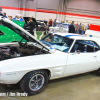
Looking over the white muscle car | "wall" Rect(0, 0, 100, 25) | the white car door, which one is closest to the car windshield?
the white muscle car

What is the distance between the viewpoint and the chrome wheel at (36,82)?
2.75 metres

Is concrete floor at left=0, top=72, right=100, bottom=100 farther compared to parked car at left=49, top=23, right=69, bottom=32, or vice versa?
parked car at left=49, top=23, right=69, bottom=32

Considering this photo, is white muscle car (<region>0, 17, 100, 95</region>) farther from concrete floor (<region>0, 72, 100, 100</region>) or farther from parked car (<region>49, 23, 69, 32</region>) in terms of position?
parked car (<region>49, 23, 69, 32</region>)

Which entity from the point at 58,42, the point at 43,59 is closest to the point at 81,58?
the point at 58,42

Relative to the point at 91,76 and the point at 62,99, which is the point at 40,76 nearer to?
the point at 62,99

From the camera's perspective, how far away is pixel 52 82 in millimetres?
3590

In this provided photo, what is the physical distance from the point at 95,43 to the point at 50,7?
18139 millimetres

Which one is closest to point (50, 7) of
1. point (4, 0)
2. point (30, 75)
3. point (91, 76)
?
point (4, 0)

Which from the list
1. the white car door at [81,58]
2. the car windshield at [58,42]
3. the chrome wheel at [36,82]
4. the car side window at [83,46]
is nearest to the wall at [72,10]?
the car windshield at [58,42]

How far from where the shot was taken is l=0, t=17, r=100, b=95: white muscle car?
249cm

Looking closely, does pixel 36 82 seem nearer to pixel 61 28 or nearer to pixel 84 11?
pixel 61 28

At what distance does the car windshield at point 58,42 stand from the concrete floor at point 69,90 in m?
1.02

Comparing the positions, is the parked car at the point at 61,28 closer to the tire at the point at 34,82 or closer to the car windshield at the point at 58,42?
the car windshield at the point at 58,42

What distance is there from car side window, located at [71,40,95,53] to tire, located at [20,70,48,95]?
113cm
